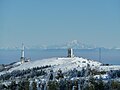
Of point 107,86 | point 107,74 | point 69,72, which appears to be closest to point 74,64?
point 69,72

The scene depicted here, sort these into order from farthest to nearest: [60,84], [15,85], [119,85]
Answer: [15,85] < [60,84] < [119,85]

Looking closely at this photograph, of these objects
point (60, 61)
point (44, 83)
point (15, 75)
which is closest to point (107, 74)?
point (44, 83)

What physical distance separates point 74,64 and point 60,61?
22899mm

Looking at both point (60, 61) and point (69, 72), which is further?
point (60, 61)

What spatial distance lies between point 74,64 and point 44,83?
3776cm

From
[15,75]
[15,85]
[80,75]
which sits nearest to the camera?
[15,85]

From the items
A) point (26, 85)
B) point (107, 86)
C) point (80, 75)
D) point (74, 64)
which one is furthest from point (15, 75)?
point (107, 86)

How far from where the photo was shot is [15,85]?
108312 millimetres

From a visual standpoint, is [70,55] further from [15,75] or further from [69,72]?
[69,72]

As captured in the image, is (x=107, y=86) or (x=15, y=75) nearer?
(x=107, y=86)

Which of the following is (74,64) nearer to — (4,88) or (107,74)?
(107,74)

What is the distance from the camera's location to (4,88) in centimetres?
10419

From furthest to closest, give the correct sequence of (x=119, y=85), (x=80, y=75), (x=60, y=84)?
(x=80, y=75) → (x=60, y=84) → (x=119, y=85)

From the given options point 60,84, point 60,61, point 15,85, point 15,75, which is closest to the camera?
point 60,84
